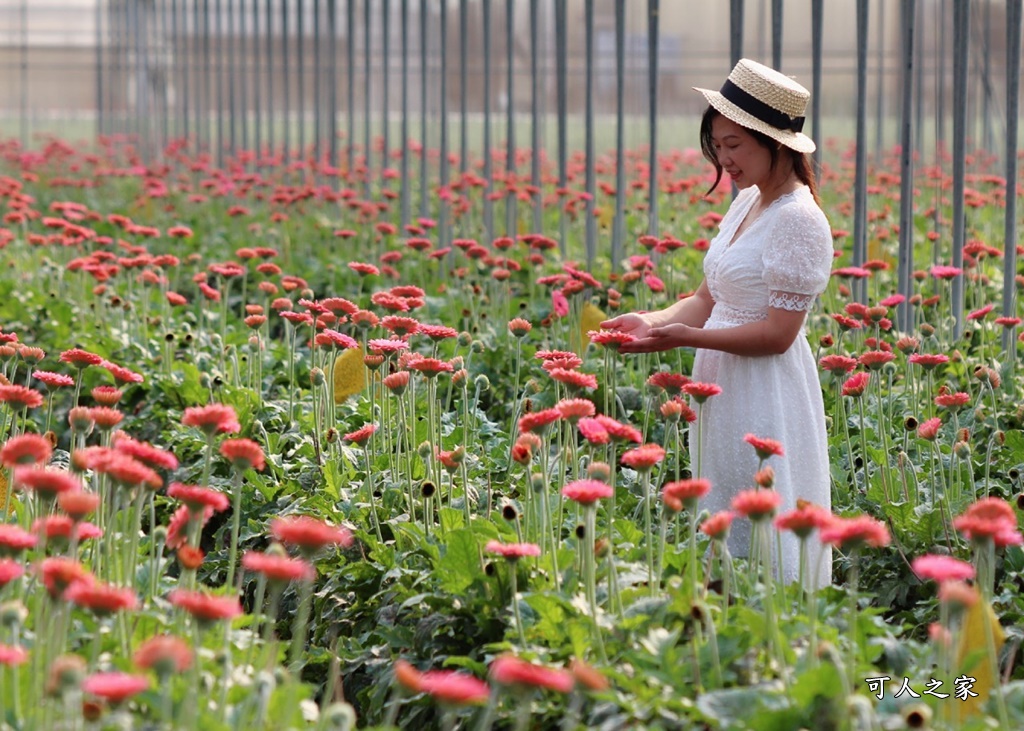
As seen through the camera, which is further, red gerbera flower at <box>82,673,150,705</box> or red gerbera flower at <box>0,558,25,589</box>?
red gerbera flower at <box>0,558,25,589</box>

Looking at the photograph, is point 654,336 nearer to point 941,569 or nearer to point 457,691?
point 941,569

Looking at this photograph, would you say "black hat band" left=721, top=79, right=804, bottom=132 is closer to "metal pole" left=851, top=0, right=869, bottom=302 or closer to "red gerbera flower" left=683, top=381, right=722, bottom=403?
"red gerbera flower" left=683, top=381, right=722, bottom=403

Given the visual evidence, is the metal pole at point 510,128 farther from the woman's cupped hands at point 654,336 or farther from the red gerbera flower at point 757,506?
the red gerbera flower at point 757,506

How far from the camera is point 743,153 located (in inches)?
134

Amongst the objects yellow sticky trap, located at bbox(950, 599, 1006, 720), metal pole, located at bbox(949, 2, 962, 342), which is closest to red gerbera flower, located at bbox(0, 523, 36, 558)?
yellow sticky trap, located at bbox(950, 599, 1006, 720)

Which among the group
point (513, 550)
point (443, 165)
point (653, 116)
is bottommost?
point (513, 550)

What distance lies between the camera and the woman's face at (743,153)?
340 centimetres

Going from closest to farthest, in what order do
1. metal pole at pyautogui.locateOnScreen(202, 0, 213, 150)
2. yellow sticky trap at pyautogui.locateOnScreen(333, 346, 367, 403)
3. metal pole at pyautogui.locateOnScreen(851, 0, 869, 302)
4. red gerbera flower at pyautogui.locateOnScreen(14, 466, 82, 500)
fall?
red gerbera flower at pyautogui.locateOnScreen(14, 466, 82, 500) < yellow sticky trap at pyautogui.locateOnScreen(333, 346, 367, 403) < metal pole at pyautogui.locateOnScreen(851, 0, 869, 302) < metal pole at pyautogui.locateOnScreen(202, 0, 213, 150)

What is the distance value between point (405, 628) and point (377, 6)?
1829 centimetres

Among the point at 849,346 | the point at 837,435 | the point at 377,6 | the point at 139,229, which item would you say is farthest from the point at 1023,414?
the point at 377,6

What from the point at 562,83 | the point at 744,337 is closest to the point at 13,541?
the point at 744,337

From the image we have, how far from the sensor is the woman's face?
11.1 feet

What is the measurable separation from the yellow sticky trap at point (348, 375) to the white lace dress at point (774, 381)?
1.27m

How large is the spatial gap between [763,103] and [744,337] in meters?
0.52
